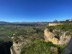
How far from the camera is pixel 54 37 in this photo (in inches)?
1436

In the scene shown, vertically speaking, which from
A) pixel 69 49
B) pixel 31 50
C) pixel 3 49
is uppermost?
pixel 69 49

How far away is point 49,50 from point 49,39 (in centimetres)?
755

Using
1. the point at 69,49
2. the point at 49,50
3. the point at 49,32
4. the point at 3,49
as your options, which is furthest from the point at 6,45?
the point at 69,49

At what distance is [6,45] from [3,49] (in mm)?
5155

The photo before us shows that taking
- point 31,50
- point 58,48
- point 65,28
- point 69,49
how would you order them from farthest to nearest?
point 65,28, point 31,50, point 58,48, point 69,49

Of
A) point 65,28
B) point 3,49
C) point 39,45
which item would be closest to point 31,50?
point 39,45

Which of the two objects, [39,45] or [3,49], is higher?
[39,45]

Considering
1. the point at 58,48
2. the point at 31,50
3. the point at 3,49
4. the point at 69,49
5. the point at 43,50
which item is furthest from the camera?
the point at 3,49

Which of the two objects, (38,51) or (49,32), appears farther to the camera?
(49,32)

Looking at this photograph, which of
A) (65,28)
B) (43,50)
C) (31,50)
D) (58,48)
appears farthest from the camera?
(65,28)

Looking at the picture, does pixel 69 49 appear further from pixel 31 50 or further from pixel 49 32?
pixel 49 32

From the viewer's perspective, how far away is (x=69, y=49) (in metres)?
17.8

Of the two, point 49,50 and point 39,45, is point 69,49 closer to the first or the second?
point 49,50

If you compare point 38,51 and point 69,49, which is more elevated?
point 69,49
